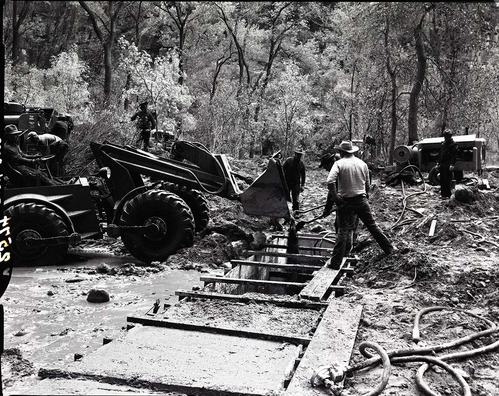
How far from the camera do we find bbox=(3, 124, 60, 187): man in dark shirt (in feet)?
33.6

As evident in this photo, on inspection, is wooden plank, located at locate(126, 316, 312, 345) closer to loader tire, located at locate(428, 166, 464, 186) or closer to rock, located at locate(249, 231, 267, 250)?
rock, located at locate(249, 231, 267, 250)

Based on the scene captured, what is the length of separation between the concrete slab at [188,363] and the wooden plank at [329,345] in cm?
15

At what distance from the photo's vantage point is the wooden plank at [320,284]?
6594 mm

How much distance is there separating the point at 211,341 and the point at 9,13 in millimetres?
33493

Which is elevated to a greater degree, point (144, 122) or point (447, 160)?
point (144, 122)

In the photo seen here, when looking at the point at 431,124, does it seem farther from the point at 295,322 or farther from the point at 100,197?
the point at 295,322

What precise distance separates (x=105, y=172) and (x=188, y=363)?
694 cm

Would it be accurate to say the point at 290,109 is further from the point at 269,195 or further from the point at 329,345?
the point at 329,345

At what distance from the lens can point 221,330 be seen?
5.31m

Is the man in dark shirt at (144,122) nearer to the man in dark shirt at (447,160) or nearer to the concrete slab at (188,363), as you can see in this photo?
the man in dark shirt at (447,160)

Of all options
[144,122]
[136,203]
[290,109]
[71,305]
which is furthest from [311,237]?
[290,109]

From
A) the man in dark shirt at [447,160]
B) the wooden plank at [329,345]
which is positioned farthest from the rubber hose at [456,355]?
the man in dark shirt at [447,160]

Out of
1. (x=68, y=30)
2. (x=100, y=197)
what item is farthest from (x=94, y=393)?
(x=68, y=30)

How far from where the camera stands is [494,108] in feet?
129
